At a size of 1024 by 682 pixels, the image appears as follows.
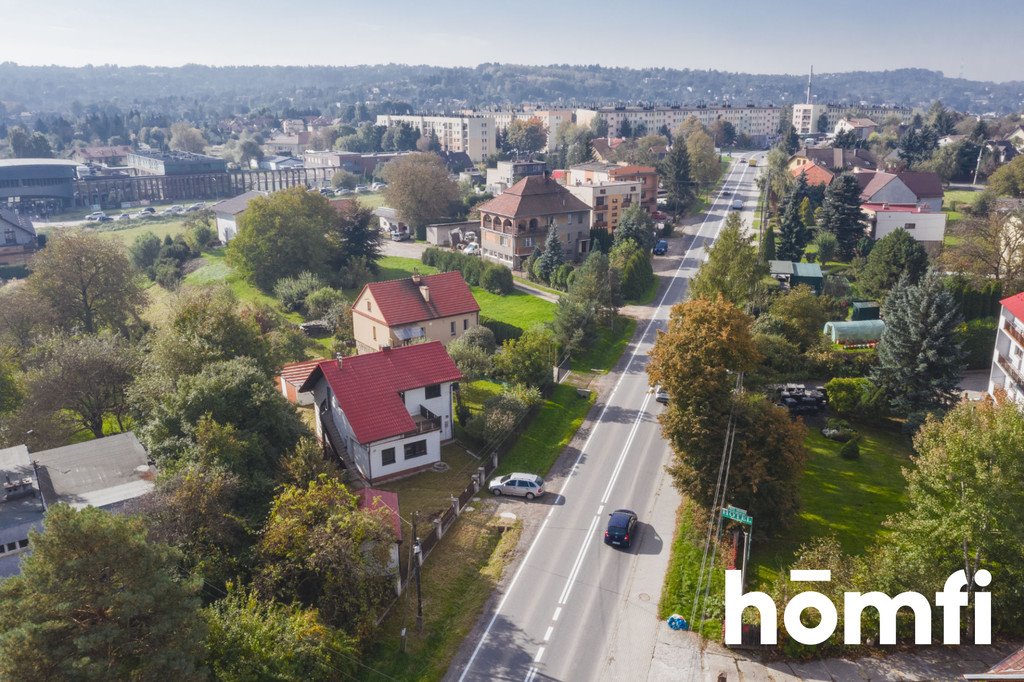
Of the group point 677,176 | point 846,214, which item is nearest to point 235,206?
point 677,176

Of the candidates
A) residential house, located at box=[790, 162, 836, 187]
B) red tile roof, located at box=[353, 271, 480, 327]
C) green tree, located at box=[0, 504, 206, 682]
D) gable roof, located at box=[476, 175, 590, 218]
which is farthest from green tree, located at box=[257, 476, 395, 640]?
residential house, located at box=[790, 162, 836, 187]

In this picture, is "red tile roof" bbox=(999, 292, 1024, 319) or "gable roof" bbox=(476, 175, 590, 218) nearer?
"red tile roof" bbox=(999, 292, 1024, 319)

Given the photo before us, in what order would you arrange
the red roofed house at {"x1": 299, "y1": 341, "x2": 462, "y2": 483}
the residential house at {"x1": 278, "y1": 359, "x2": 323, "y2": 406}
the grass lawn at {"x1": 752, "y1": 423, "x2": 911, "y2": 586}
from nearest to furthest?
the grass lawn at {"x1": 752, "y1": 423, "x2": 911, "y2": 586} → the red roofed house at {"x1": 299, "y1": 341, "x2": 462, "y2": 483} → the residential house at {"x1": 278, "y1": 359, "x2": 323, "y2": 406}

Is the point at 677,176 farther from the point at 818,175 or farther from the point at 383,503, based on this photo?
the point at 383,503

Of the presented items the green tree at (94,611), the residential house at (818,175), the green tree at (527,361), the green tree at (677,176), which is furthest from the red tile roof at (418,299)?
the residential house at (818,175)

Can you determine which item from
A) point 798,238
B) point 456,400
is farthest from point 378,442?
point 798,238

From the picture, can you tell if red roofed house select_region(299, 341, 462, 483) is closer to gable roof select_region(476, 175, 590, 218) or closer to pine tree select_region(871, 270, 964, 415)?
pine tree select_region(871, 270, 964, 415)
